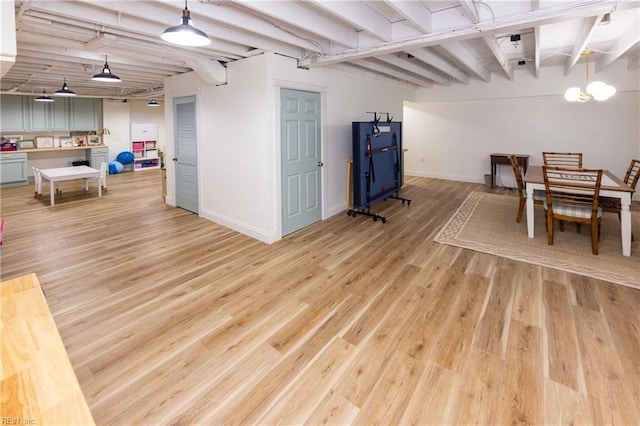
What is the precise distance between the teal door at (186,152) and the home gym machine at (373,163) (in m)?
2.69

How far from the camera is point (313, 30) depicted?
3.32m

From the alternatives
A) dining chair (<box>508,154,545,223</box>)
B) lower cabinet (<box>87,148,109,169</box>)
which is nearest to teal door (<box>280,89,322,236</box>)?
dining chair (<box>508,154,545,223</box>)

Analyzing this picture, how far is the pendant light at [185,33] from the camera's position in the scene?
7.29 ft

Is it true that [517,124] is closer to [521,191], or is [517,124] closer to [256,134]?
[521,191]

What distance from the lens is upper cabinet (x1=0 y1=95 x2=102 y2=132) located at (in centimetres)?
856

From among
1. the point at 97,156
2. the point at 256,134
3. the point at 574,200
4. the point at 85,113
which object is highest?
the point at 85,113

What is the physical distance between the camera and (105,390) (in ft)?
6.31

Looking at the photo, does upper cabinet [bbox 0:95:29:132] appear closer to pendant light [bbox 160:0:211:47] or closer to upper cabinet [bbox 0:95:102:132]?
upper cabinet [bbox 0:95:102:132]

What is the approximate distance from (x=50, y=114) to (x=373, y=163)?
9341mm

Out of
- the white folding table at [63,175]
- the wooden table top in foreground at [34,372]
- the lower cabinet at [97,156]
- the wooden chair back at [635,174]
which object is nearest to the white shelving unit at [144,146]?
the lower cabinet at [97,156]

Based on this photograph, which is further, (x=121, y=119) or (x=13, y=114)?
(x=121, y=119)

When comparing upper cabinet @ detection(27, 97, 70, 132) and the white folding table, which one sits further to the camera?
A: upper cabinet @ detection(27, 97, 70, 132)

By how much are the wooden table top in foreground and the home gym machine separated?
4.48m

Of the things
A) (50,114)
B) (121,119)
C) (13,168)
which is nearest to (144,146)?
(121,119)
